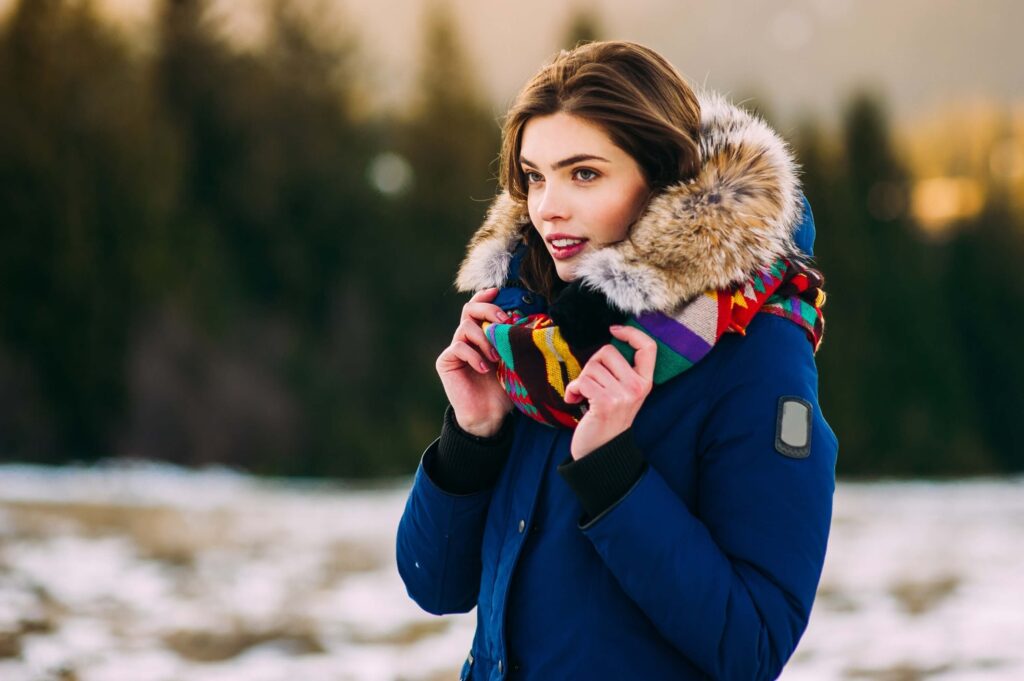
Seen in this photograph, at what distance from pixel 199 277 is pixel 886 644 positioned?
630 inches

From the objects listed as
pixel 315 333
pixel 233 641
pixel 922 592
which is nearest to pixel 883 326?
pixel 315 333

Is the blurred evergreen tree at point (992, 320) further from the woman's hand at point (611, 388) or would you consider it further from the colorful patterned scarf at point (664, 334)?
the woman's hand at point (611, 388)

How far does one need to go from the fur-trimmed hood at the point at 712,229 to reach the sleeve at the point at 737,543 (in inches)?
6.7

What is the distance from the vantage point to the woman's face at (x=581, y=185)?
154 centimetres

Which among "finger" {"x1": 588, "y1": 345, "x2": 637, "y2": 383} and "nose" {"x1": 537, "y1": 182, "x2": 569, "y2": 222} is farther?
"nose" {"x1": 537, "y1": 182, "x2": 569, "y2": 222}

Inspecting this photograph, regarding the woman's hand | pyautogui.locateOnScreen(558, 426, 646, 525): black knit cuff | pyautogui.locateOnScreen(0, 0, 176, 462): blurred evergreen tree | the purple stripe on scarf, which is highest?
pyautogui.locateOnScreen(0, 0, 176, 462): blurred evergreen tree

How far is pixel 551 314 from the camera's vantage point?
1.52 m

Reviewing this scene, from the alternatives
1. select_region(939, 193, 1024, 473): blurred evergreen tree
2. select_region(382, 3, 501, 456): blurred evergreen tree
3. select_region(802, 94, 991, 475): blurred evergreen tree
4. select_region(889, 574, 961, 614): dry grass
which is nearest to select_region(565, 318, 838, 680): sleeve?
select_region(889, 574, 961, 614): dry grass

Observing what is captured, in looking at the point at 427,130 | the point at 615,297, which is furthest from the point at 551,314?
the point at 427,130

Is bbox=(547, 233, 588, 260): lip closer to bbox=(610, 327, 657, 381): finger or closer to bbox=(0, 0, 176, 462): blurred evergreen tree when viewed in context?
bbox=(610, 327, 657, 381): finger

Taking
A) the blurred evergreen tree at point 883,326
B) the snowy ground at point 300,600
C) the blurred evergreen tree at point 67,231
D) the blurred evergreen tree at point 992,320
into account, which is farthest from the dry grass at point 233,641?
the blurred evergreen tree at point 992,320

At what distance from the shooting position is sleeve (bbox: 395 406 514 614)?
1.66 meters

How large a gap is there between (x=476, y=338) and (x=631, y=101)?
448mm

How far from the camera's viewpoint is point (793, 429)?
4.49ft
